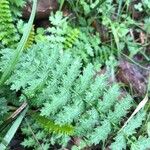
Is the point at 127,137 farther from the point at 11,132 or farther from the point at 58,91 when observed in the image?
the point at 11,132

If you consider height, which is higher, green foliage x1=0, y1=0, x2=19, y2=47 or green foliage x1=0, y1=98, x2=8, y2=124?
green foliage x1=0, y1=0, x2=19, y2=47

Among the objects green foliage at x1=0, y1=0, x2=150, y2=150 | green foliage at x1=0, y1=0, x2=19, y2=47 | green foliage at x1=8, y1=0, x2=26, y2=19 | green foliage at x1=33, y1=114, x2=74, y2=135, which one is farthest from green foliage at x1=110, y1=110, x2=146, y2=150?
green foliage at x1=8, y1=0, x2=26, y2=19

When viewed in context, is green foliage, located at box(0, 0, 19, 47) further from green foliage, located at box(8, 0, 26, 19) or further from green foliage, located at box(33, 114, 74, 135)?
green foliage, located at box(33, 114, 74, 135)

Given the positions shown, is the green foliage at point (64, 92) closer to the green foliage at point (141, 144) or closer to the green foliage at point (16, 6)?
the green foliage at point (141, 144)

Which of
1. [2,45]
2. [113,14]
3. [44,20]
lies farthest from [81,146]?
[113,14]

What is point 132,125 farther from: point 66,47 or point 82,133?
→ point 66,47

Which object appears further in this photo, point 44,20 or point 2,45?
point 44,20

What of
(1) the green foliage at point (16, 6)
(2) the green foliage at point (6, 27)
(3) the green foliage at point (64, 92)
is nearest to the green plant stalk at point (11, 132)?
(3) the green foliage at point (64, 92)
